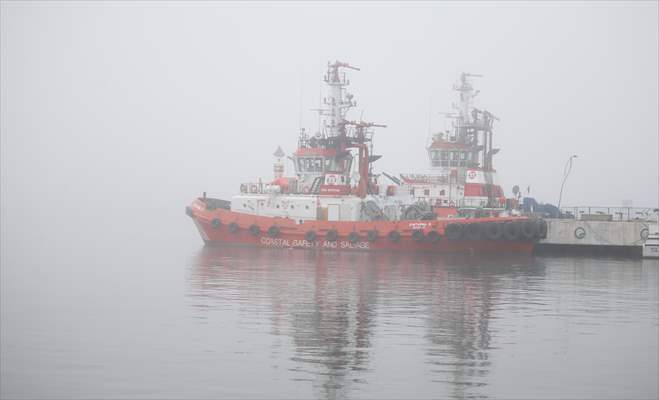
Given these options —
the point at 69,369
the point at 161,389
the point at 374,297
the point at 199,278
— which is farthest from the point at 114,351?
the point at 199,278

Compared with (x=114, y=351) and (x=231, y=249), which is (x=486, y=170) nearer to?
(x=231, y=249)

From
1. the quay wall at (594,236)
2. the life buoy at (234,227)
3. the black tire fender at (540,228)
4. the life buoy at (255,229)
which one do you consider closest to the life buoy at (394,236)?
the black tire fender at (540,228)

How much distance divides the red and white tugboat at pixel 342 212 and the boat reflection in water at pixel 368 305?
2.88 feet

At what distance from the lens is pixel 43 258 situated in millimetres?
42719

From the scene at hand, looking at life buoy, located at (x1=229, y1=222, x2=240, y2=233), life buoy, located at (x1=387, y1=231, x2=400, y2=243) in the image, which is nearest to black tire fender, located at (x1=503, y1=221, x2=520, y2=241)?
life buoy, located at (x1=387, y1=231, x2=400, y2=243)

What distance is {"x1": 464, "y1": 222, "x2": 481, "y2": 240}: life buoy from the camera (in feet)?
132

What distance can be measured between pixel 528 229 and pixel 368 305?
57.2ft

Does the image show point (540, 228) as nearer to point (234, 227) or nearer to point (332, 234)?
point (332, 234)

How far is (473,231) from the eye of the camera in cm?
4019

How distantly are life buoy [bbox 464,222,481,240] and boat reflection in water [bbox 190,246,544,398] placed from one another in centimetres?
102

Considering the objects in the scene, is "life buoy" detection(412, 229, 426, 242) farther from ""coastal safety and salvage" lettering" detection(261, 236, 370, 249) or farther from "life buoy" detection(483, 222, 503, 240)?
"life buoy" detection(483, 222, 503, 240)

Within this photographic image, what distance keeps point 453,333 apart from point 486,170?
1114 inches

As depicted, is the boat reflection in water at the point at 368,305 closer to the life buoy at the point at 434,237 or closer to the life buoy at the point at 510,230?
the life buoy at the point at 434,237

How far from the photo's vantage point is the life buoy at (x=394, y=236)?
4116cm
